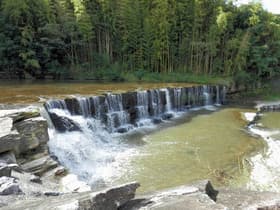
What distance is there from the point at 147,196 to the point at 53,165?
374cm

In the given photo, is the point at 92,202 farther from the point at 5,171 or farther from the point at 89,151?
the point at 89,151

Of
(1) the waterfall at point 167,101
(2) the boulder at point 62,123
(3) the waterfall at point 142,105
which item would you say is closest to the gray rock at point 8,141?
(2) the boulder at point 62,123

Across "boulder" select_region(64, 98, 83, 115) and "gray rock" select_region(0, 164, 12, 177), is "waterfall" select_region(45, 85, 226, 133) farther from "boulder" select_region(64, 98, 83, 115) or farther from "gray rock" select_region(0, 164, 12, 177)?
"gray rock" select_region(0, 164, 12, 177)

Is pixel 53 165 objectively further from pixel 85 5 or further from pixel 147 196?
pixel 85 5

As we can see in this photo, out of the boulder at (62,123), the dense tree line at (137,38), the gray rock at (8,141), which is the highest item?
the dense tree line at (137,38)

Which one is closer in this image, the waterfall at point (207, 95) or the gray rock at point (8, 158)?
the gray rock at point (8, 158)

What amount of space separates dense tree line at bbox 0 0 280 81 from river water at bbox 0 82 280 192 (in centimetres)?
703

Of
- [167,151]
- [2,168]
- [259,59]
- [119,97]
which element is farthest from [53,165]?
[259,59]

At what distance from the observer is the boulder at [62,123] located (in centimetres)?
905

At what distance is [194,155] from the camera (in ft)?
26.3

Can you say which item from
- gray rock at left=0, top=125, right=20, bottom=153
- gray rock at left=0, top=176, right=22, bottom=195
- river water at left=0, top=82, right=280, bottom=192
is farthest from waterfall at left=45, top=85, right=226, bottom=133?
gray rock at left=0, top=176, right=22, bottom=195

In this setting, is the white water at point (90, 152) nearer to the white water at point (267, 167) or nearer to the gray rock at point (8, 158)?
the gray rock at point (8, 158)

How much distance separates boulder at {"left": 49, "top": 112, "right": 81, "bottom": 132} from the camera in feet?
29.7

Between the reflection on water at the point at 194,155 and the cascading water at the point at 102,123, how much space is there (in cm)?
59
